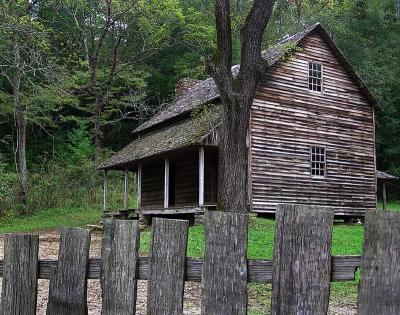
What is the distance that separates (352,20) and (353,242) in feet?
109

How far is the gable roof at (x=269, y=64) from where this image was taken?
2261 centimetres

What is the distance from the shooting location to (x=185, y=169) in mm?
24641

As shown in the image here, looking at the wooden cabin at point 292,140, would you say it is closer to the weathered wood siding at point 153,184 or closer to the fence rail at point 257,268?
the weathered wood siding at point 153,184

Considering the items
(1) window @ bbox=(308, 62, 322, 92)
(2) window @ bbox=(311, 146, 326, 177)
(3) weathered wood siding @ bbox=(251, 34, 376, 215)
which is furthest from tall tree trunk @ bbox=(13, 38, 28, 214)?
(2) window @ bbox=(311, 146, 326, 177)

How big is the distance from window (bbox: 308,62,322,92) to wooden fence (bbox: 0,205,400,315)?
21.1 metres

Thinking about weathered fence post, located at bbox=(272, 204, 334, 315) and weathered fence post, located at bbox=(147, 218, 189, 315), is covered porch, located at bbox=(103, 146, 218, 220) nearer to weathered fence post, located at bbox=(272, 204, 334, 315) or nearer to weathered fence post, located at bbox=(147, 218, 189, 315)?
weathered fence post, located at bbox=(147, 218, 189, 315)

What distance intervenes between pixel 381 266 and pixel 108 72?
114 feet

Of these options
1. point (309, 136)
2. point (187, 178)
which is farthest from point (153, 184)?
point (309, 136)

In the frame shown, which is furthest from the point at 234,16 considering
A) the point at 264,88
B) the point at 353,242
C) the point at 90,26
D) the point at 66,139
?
the point at 66,139

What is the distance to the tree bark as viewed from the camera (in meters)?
12.5

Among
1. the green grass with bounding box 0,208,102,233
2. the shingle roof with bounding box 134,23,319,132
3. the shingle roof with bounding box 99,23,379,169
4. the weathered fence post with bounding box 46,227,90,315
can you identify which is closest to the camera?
the weathered fence post with bounding box 46,227,90,315

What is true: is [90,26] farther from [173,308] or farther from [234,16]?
[173,308]

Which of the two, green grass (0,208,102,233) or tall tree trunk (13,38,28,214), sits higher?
tall tree trunk (13,38,28,214)

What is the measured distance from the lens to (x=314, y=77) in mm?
23750
